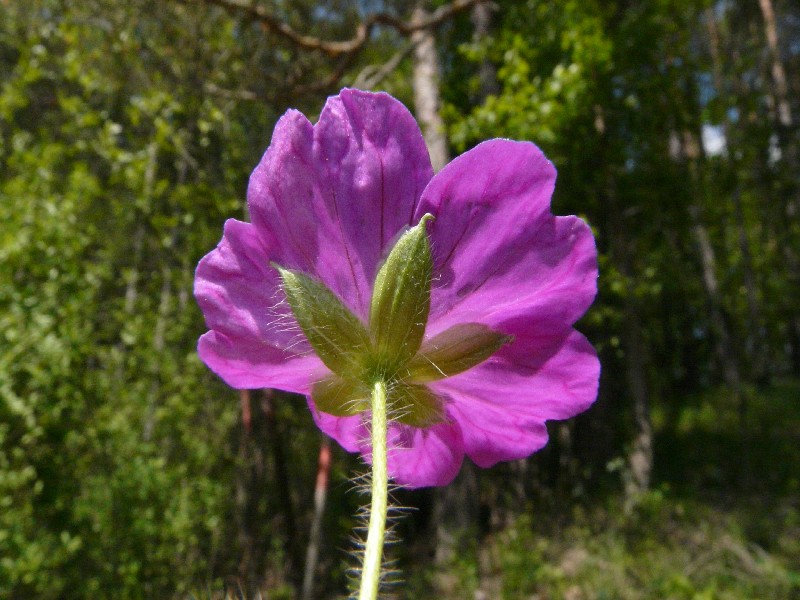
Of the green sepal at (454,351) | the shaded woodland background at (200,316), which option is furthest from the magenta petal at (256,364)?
the shaded woodland background at (200,316)

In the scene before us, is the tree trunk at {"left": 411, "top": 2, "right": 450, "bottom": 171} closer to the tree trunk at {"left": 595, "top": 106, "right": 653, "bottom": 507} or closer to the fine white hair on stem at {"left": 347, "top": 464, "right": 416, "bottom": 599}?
the tree trunk at {"left": 595, "top": 106, "right": 653, "bottom": 507}

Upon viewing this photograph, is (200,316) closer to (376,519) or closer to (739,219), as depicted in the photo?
(376,519)

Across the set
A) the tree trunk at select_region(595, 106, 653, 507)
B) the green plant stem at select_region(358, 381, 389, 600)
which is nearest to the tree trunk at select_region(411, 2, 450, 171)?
the tree trunk at select_region(595, 106, 653, 507)

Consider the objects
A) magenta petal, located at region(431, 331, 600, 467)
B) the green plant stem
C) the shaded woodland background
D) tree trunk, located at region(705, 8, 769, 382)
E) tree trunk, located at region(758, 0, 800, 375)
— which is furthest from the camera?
tree trunk, located at region(758, 0, 800, 375)

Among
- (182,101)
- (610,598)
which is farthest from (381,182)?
(610,598)

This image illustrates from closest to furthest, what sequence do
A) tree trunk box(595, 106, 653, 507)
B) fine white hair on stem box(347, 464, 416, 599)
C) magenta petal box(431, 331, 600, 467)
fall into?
fine white hair on stem box(347, 464, 416, 599)
magenta petal box(431, 331, 600, 467)
tree trunk box(595, 106, 653, 507)

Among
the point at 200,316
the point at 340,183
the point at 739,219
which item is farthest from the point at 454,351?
the point at 739,219

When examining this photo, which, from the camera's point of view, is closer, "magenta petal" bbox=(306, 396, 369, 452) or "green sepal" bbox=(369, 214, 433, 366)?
"green sepal" bbox=(369, 214, 433, 366)

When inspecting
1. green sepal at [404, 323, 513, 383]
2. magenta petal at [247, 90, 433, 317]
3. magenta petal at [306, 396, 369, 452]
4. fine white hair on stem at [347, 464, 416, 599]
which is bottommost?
fine white hair on stem at [347, 464, 416, 599]

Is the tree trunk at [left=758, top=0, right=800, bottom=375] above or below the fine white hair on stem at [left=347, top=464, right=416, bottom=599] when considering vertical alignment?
above
